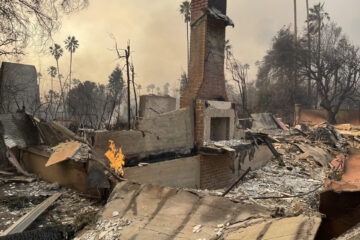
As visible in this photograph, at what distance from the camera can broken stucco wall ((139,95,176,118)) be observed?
8.80 m

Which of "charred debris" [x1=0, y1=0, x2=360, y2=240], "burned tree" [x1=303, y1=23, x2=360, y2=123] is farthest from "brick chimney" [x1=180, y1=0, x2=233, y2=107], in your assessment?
"burned tree" [x1=303, y1=23, x2=360, y2=123]

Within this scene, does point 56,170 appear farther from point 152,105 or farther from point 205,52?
point 205,52

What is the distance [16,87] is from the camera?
815 centimetres

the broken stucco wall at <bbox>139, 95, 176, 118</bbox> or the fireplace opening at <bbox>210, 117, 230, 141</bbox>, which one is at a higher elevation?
the broken stucco wall at <bbox>139, 95, 176, 118</bbox>

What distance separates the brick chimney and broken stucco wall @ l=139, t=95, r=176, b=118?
2.00 meters

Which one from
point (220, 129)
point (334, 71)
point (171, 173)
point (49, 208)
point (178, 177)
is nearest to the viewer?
point (49, 208)

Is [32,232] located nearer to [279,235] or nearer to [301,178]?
[279,235]

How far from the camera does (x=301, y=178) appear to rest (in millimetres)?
7484

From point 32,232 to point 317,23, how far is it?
37712 millimetres

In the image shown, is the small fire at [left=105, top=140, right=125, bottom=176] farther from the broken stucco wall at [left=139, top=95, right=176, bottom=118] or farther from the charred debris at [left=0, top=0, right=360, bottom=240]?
the broken stucco wall at [left=139, top=95, right=176, bottom=118]

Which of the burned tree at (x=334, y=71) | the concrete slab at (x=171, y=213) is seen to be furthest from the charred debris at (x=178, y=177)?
the burned tree at (x=334, y=71)

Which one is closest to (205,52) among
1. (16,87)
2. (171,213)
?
(171,213)

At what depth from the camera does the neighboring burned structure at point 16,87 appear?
8.03 meters

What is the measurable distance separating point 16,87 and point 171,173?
646cm
